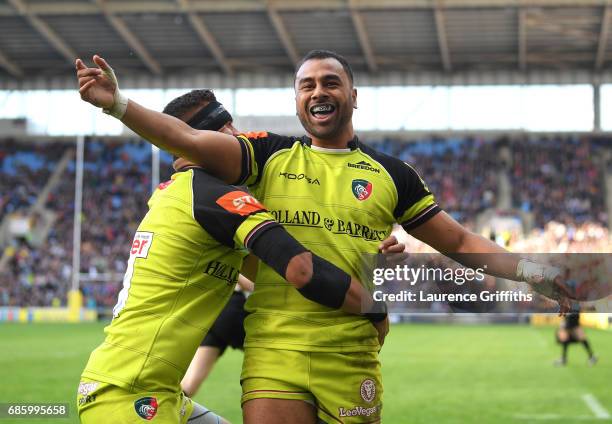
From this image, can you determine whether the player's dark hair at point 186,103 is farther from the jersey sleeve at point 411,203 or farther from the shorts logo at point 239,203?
the jersey sleeve at point 411,203

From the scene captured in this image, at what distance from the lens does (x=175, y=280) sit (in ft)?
11.4

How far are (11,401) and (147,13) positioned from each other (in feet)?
104

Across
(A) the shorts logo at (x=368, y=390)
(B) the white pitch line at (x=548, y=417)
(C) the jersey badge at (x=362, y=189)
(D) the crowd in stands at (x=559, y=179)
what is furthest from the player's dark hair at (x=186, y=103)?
(D) the crowd in stands at (x=559, y=179)

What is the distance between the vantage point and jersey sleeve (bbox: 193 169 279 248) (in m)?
3.34

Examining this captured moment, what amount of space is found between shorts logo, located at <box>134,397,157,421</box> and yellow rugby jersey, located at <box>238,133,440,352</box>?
1.61ft

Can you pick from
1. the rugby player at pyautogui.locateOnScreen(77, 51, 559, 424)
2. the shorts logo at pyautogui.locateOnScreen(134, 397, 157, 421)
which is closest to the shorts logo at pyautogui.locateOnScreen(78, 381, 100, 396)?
the shorts logo at pyautogui.locateOnScreen(134, 397, 157, 421)

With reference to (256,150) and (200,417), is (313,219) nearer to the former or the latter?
(256,150)

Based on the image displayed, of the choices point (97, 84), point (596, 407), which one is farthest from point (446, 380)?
point (97, 84)

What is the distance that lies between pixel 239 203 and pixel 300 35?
4080cm

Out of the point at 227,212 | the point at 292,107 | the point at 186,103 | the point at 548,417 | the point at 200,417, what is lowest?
the point at 548,417

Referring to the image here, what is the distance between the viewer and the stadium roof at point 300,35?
131 ft

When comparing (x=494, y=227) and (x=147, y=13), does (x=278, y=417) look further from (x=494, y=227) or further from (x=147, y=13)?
(x=494, y=227)

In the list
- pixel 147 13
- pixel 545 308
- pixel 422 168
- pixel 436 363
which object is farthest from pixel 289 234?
pixel 422 168

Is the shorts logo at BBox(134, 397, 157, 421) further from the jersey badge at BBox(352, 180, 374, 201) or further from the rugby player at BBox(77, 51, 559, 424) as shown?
the jersey badge at BBox(352, 180, 374, 201)
